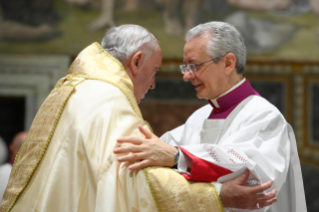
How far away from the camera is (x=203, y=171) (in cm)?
208

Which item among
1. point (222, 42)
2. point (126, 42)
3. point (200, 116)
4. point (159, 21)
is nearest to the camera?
point (126, 42)

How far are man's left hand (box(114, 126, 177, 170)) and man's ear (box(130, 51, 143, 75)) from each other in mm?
482

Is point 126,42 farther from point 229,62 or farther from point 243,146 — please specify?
point 243,146

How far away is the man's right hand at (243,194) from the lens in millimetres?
2082

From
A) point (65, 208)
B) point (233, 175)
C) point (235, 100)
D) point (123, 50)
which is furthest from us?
point (235, 100)

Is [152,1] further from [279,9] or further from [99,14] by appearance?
[279,9]

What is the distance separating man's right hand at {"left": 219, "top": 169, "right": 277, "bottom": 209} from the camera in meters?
2.08

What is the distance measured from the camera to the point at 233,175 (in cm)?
214

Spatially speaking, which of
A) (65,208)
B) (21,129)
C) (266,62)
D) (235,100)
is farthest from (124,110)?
(21,129)

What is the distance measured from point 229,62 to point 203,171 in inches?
33.5

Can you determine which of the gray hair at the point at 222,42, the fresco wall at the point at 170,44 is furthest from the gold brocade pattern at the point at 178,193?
the fresco wall at the point at 170,44

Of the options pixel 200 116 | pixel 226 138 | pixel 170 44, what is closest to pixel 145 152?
pixel 226 138

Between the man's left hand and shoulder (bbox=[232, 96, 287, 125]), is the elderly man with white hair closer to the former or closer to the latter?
the man's left hand

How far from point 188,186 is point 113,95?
1.81ft
